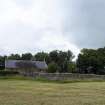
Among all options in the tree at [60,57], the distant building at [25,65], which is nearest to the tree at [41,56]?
the tree at [60,57]

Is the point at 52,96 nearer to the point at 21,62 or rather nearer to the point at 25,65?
the point at 25,65

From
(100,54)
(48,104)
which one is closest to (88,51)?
(100,54)

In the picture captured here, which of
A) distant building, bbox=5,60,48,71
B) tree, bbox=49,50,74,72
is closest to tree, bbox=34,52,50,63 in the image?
tree, bbox=49,50,74,72

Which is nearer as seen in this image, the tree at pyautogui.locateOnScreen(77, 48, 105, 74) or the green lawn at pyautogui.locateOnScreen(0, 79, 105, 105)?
the green lawn at pyautogui.locateOnScreen(0, 79, 105, 105)

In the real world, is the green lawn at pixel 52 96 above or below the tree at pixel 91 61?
below

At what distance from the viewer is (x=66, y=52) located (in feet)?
488

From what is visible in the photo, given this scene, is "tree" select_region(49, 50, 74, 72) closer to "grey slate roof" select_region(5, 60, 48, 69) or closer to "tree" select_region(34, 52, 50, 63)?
"tree" select_region(34, 52, 50, 63)

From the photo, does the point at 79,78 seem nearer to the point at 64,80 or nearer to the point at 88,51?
the point at 64,80

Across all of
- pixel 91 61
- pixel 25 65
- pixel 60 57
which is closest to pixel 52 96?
pixel 91 61

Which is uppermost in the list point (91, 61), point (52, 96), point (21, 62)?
point (21, 62)

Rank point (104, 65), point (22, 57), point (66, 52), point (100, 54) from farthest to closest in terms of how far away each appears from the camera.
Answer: point (22, 57) → point (66, 52) → point (100, 54) → point (104, 65)

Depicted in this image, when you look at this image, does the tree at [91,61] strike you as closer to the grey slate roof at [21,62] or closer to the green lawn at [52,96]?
the grey slate roof at [21,62]

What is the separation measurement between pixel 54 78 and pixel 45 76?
3460mm

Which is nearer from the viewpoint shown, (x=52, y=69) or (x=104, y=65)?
(x=52, y=69)
